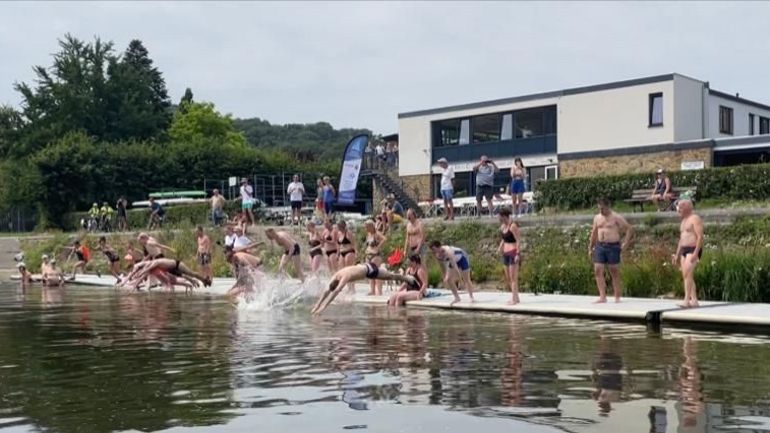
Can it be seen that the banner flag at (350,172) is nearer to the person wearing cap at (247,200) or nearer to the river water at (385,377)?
the person wearing cap at (247,200)

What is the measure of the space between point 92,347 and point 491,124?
1351 inches

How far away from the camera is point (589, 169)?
3812 centimetres

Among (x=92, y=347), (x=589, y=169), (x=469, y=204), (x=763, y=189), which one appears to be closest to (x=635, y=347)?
(x=92, y=347)

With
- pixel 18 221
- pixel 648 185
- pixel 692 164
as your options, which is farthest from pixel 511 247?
pixel 18 221

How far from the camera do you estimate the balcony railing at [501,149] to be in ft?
136

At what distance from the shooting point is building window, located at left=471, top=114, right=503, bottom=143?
43500 millimetres

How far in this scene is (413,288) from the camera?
56.0ft

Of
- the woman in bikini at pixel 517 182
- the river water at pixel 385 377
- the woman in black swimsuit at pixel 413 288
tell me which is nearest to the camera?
the river water at pixel 385 377

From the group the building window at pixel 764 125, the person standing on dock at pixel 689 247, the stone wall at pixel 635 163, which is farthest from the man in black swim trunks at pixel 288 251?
the building window at pixel 764 125

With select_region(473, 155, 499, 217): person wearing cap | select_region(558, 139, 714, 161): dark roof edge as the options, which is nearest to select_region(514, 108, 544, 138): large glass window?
select_region(558, 139, 714, 161): dark roof edge

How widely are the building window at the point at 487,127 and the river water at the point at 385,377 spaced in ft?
99.3

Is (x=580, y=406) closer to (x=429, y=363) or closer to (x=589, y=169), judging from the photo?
(x=429, y=363)

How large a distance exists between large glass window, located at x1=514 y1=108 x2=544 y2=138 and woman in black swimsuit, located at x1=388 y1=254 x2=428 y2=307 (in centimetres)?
2575

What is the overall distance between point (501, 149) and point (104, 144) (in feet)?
93.8
